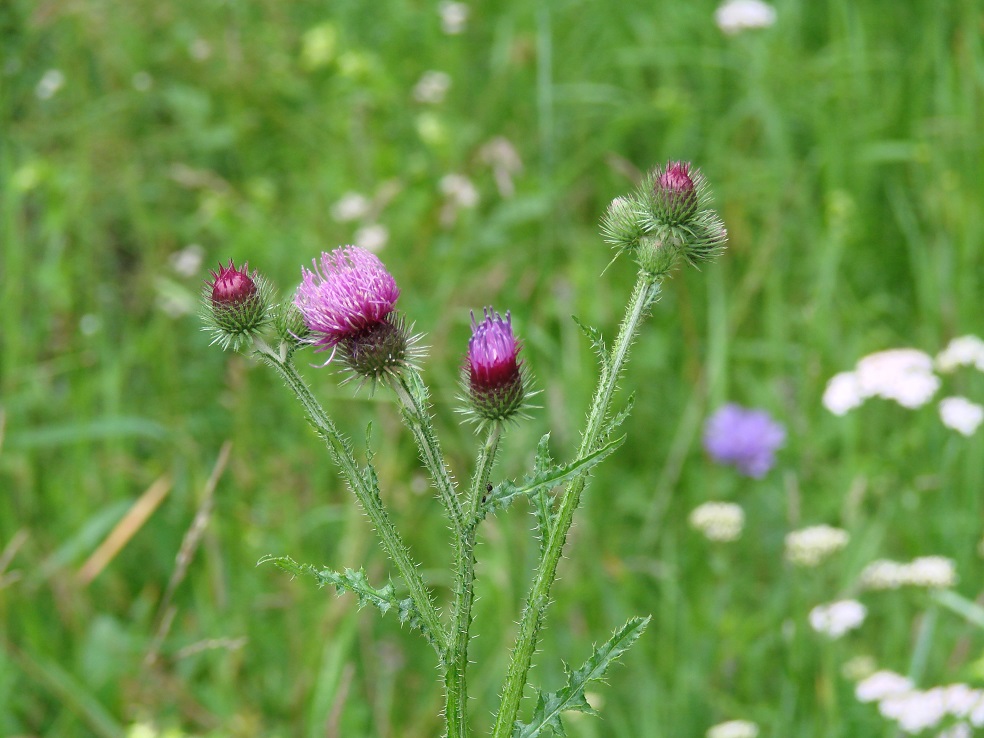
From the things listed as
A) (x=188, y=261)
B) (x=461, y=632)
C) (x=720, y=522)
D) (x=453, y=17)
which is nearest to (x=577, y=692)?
(x=461, y=632)

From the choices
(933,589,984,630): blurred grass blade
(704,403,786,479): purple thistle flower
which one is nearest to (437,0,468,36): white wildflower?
(704,403,786,479): purple thistle flower

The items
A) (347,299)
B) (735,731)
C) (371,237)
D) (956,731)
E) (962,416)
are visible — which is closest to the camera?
(347,299)

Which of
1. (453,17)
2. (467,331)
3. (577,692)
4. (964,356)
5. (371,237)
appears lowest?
(577,692)

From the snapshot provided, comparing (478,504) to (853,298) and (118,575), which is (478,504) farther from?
(853,298)

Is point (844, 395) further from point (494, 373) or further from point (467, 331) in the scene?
point (494, 373)

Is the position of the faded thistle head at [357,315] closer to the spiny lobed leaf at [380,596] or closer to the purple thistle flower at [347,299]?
the purple thistle flower at [347,299]

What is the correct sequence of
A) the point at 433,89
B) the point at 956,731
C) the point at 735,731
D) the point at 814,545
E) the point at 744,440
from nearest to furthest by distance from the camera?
the point at 956,731 < the point at 735,731 < the point at 814,545 < the point at 744,440 < the point at 433,89

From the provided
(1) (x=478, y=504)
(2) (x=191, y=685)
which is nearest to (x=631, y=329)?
(1) (x=478, y=504)

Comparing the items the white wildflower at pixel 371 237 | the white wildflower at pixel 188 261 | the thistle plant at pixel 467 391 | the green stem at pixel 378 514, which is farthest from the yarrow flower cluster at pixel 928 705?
the white wildflower at pixel 188 261
